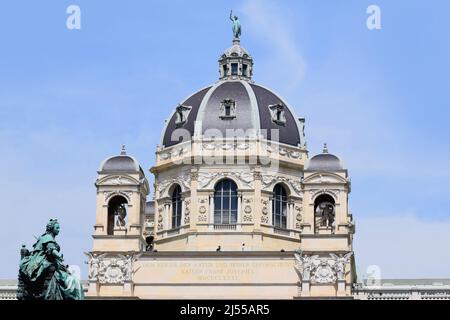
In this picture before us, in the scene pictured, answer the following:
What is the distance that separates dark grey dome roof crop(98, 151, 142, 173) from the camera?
94.4 metres

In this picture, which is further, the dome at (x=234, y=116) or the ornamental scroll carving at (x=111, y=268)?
the dome at (x=234, y=116)

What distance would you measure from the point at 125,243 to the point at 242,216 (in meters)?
9.18

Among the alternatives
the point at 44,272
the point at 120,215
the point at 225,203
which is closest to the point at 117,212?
the point at 120,215

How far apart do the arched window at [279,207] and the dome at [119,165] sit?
419 inches

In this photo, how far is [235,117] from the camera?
329 ft

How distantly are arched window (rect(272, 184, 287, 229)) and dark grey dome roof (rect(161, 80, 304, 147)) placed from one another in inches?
164

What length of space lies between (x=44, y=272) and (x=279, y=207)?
58065 mm

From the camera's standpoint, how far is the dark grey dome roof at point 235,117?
328 feet

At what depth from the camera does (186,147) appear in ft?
326

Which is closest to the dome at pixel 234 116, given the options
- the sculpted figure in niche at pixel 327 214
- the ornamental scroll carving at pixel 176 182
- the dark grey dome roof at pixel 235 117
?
the dark grey dome roof at pixel 235 117

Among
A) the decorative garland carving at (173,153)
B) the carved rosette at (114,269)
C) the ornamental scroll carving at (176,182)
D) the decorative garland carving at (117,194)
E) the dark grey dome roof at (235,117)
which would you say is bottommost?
the carved rosette at (114,269)

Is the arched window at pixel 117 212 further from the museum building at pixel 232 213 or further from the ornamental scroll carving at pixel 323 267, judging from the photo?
the ornamental scroll carving at pixel 323 267
